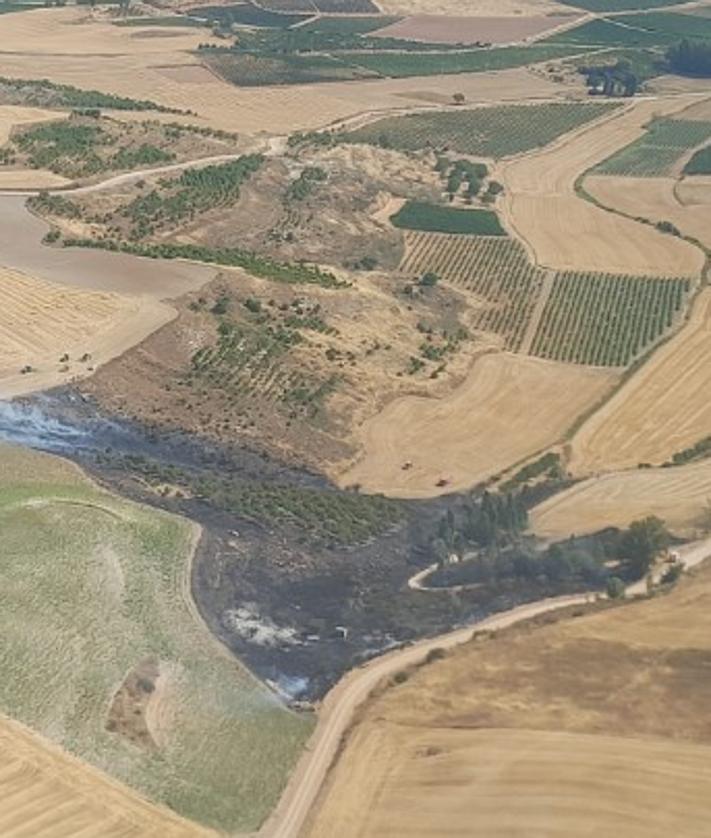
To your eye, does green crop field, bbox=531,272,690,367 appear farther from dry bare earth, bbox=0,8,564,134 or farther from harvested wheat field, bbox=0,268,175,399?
dry bare earth, bbox=0,8,564,134

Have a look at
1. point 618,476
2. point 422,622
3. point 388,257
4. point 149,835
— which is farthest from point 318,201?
point 149,835

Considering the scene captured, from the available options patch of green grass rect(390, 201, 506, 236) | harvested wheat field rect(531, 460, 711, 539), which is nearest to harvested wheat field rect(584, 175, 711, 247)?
patch of green grass rect(390, 201, 506, 236)

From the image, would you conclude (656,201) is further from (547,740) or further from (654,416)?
(547,740)

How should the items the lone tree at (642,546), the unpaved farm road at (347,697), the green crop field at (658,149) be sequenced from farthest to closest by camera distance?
the green crop field at (658,149)
the lone tree at (642,546)
the unpaved farm road at (347,697)

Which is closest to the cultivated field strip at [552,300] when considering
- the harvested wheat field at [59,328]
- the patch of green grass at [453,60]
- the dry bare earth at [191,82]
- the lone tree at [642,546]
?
the harvested wheat field at [59,328]

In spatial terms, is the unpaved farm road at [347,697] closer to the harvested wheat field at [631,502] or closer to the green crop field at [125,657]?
the green crop field at [125,657]
